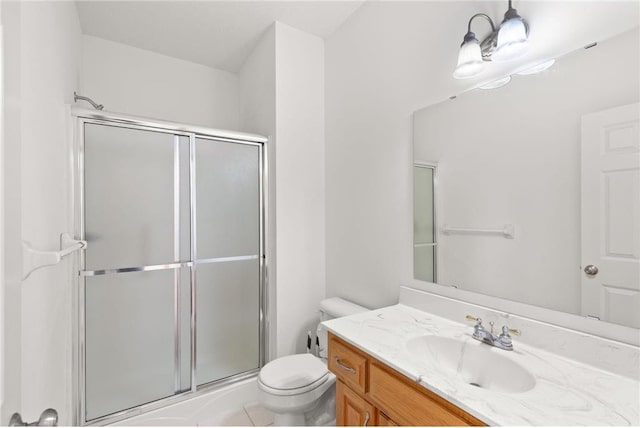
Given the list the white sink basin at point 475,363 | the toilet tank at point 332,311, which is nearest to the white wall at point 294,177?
the toilet tank at point 332,311

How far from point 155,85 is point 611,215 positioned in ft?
10.0

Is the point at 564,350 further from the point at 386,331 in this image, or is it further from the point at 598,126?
the point at 598,126

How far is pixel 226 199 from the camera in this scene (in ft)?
6.93

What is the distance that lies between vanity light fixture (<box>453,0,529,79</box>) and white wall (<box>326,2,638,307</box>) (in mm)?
54

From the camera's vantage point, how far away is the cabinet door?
108 cm

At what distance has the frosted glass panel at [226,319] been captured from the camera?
80.1 inches

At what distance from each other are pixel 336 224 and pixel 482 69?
4.18ft

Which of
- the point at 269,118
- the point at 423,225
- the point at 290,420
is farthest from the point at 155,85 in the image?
the point at 290,420

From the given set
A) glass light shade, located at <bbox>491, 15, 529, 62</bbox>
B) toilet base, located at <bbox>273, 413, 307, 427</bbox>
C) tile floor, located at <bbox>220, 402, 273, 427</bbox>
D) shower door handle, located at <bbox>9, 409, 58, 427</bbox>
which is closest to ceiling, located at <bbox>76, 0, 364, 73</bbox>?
glass light shade, located at <bbox>491, 15, 529, 62</bbox>

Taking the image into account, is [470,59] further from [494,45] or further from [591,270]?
[591,270]

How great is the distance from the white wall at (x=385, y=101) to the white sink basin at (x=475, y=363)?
0.46 m

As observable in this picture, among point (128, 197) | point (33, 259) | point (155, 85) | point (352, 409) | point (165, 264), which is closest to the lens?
point (33, 259)

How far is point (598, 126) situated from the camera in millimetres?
967

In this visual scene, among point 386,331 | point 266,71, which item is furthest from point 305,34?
point 386,331
